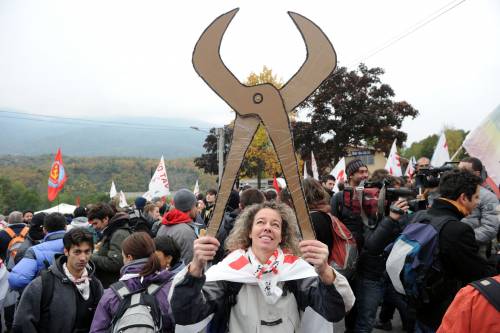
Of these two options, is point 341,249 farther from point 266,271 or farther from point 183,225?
point 266,271

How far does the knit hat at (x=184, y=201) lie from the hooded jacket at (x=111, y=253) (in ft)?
1.84

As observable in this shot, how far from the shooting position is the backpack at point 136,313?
2.47 meters

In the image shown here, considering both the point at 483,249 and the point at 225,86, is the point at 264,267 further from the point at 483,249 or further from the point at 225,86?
the point at 483,249

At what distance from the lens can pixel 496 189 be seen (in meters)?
4.65

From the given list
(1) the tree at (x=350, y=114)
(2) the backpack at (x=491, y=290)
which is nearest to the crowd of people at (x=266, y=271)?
(2) the backpack at (x=491, y=290)

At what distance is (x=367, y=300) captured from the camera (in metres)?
4.10

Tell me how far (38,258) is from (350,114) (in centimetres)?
2145

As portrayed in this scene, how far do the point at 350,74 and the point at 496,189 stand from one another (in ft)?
65.9

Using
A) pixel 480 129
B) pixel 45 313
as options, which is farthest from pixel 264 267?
pixel 480 129

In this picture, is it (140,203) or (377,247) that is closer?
(377,247)

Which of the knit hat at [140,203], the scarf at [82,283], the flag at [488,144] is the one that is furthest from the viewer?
the knit hat at [140,203]

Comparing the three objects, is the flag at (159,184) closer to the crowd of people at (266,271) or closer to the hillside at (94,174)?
the crowd of people at (266,271)

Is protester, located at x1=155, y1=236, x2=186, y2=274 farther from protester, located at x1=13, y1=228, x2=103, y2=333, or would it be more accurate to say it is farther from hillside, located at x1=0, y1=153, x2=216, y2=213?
hillside, located at x1=0, y1=153, x2=216, y2=213

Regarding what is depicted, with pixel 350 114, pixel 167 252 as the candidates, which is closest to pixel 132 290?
pixel 167 252
